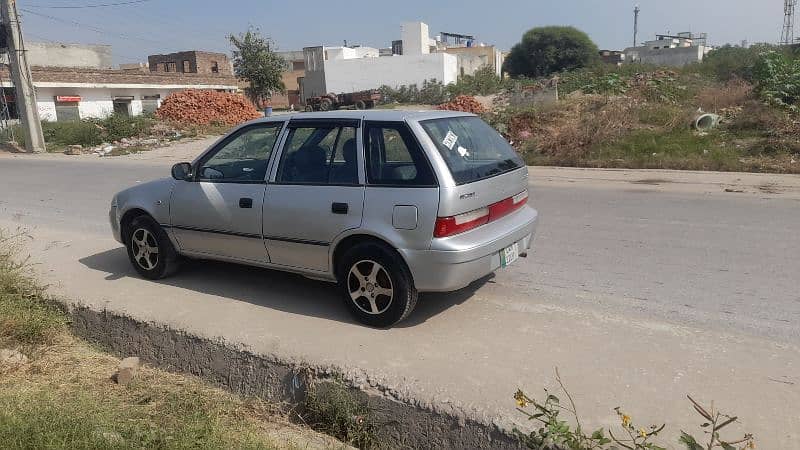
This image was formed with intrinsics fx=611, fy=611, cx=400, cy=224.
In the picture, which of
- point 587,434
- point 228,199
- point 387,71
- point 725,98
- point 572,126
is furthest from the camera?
point 387,71

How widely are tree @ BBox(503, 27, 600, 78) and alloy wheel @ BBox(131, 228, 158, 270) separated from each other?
65.4 meters

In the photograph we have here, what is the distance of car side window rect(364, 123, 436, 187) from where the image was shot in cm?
423

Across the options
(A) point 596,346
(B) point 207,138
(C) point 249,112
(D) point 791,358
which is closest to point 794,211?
(D) point 791,358

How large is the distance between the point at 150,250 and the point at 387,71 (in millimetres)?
51238

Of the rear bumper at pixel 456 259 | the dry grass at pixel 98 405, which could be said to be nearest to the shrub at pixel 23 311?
the dry grass at pixel 98 405

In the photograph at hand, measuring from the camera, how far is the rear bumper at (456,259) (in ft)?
13.4

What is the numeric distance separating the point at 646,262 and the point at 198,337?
4192 millimetres


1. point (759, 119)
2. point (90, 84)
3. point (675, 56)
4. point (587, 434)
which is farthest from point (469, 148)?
point (675, 56)

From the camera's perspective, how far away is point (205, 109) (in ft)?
99.9

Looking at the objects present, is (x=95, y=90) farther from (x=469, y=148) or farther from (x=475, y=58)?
(x=469, y=148)

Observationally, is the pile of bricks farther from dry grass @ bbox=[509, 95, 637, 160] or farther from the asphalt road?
the asphalt road

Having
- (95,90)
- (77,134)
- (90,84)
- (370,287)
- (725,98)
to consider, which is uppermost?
(90,84)

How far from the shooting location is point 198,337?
444cm

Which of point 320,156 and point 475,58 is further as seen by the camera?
point 475,58
